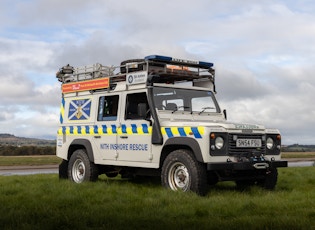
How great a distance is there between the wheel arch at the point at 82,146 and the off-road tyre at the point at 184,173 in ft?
9.01

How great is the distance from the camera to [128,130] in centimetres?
1013

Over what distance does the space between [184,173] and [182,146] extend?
544 millimetres

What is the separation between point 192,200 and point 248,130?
2.26 meters

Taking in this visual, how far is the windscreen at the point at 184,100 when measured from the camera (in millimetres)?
9841

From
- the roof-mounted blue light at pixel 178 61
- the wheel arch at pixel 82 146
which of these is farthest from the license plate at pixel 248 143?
the wheel arch at pixel 82 146

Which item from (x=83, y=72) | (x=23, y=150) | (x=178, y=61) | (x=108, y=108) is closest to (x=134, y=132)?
(x=108, y=108)

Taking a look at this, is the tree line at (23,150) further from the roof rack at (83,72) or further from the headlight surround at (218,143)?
the headlight surround at (218,143)

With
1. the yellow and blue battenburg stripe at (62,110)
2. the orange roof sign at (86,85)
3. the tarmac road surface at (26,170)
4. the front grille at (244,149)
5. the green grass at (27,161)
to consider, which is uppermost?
the orange roof sign at (86,85)

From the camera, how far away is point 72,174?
38.4 ft

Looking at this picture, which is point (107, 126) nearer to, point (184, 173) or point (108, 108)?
point (108, 108)

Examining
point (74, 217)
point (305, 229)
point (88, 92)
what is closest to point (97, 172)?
point (88, 92)

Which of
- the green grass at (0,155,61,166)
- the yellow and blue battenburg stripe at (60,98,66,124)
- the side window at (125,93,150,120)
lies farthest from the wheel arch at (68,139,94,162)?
the green grass at (0,155,61,166)

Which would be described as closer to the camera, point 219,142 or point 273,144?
point 219,142

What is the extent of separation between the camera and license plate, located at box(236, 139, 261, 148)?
8.88m
